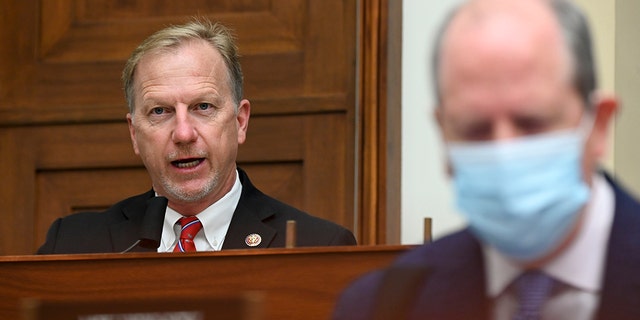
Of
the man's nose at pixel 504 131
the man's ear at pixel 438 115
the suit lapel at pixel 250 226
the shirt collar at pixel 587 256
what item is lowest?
the suit lapel at pixel 250 226

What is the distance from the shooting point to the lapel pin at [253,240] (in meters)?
3.93

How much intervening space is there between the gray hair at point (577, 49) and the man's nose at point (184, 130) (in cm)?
222

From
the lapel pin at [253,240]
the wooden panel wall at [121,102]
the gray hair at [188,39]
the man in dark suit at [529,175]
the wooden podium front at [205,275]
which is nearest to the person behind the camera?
the man in dark suit at [529,175]

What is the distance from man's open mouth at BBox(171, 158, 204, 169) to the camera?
4.08m

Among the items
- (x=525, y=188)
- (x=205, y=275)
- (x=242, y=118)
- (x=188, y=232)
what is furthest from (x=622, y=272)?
(x=242, y=118)

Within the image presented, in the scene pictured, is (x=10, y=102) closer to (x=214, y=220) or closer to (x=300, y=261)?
(x=214, y=220)

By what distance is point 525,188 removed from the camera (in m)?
1.84

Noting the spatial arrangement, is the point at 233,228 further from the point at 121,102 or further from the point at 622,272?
the point at 622,272

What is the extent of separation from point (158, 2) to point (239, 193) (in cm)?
128

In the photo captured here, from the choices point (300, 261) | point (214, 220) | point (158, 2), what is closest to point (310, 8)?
point (158, 2)

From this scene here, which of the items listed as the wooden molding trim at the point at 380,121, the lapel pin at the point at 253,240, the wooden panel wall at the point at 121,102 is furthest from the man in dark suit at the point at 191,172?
the wooden panel wall at the point at 121,102

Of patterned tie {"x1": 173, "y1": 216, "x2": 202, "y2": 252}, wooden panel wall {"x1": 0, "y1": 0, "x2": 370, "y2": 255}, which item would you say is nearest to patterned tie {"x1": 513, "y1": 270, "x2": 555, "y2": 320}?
patterned tie {"x1": 173, "y1": 216, "x2": 202, "y2": 252}

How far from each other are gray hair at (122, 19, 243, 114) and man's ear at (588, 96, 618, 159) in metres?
2.48

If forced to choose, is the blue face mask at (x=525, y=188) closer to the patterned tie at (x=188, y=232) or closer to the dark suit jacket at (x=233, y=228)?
the dark suit jacket at (x=233, y=228)
